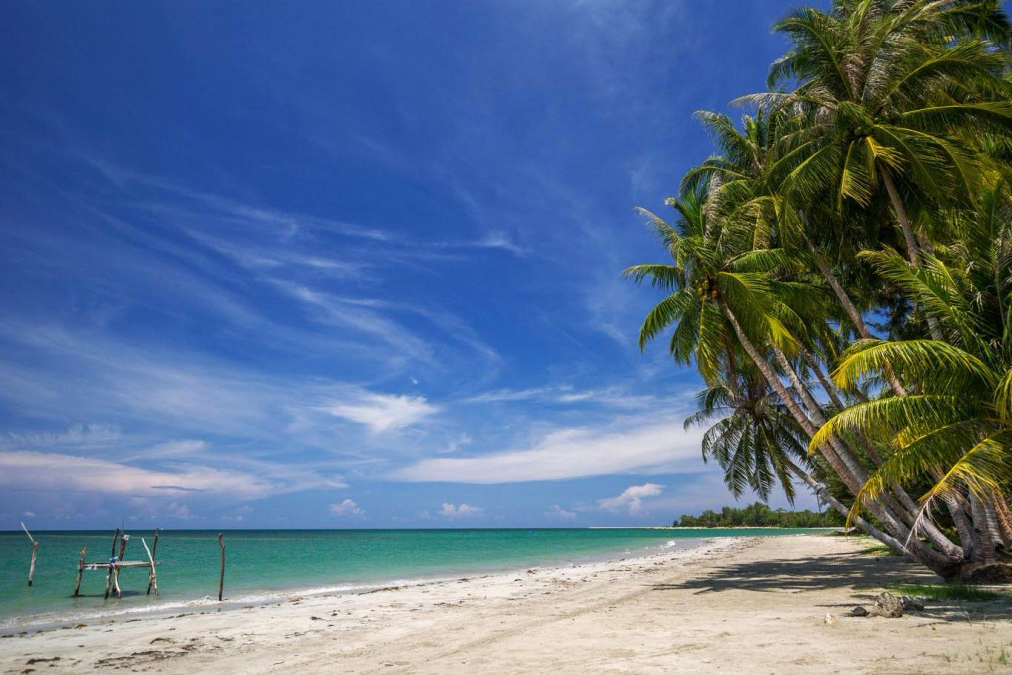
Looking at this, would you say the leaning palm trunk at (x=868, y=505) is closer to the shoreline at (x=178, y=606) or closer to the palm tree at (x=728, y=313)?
the palm tree at (x=728, y=313)

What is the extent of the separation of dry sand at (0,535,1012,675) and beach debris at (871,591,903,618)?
0.19m

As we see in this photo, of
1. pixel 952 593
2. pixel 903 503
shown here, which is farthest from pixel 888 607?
pixel 903 503

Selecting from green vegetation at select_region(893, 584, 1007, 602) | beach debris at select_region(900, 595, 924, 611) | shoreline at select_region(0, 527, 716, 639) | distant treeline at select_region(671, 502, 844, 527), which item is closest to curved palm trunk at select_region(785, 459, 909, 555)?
green vegetation at select_region(893, 584, 1007, 602)

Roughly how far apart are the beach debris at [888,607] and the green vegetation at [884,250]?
41.3 inches

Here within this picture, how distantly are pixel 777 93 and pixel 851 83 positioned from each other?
223cm

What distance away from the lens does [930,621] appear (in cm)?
854

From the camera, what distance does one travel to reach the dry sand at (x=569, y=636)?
7082mm

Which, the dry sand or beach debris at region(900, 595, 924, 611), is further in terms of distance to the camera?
beach debris at region(900, 595, 924, 611)

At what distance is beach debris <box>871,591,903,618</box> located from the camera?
29.4 feet

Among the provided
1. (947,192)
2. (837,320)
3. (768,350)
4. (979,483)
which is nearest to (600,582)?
(768,350)

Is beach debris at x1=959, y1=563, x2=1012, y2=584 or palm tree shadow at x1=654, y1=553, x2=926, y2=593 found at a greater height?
beach debris at x1=959, y1=563, x2=1012, y2=584

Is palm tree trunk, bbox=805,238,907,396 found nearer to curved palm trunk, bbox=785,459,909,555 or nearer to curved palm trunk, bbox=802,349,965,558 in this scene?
curved palm trunk, bbox=802,349,965,558

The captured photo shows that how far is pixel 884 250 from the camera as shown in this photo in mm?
14109

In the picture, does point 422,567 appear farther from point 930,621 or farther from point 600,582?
point 930,621
